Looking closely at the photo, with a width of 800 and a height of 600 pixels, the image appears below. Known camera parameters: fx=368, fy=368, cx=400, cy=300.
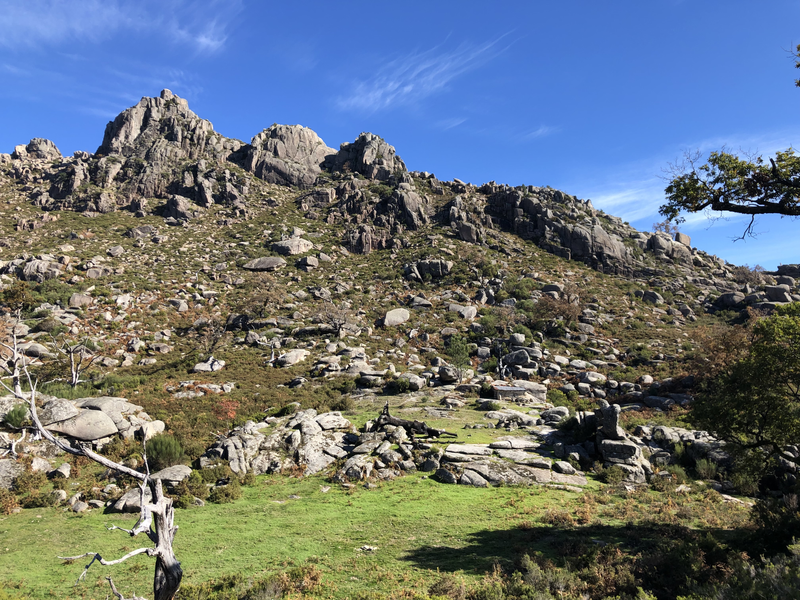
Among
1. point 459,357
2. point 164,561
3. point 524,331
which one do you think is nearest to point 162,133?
point 459,357

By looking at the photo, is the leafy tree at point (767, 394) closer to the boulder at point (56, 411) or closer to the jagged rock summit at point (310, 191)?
the boulder at point (56, 411)

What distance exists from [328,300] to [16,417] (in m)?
39.0

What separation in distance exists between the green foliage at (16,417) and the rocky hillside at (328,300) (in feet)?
5.59

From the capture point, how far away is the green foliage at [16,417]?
18.5 meters

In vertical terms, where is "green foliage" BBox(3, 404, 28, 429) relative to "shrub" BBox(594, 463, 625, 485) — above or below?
above

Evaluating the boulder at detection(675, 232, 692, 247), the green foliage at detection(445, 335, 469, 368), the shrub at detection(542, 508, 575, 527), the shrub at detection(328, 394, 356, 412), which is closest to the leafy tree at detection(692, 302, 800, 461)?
the shrub at detection(542, 508, 575, 527)

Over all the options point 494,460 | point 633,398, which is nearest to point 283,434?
point 494,460

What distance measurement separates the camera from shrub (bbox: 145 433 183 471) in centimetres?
1684

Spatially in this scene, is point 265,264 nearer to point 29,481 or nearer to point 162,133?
point 29,481

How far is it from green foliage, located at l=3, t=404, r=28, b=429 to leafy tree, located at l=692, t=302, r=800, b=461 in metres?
29.8

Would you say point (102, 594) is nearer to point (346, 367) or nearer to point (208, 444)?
point (208, 444)

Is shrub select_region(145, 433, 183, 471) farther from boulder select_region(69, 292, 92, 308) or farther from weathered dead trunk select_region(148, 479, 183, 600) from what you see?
boulder select_region(69, 292, 92, 308)

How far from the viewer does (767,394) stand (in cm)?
1111

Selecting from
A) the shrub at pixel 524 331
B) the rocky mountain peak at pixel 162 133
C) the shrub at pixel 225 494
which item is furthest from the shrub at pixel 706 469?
the rocky mountain peak at pixel 162 133
